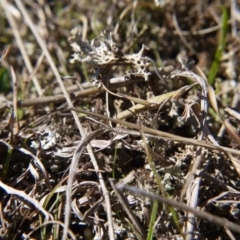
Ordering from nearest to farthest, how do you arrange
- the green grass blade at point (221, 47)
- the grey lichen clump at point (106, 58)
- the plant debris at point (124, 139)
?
the plant debris at point (124, 139)
the grey lichen clump at point (106, 58)
the green grass blade at point (221, 47)

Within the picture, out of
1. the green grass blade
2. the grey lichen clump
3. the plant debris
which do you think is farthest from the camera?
the green grass blade

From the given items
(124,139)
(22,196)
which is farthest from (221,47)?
(22,196)

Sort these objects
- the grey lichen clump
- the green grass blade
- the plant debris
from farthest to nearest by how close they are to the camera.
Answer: the green grass blade
the grey lichen clump
the plant debris

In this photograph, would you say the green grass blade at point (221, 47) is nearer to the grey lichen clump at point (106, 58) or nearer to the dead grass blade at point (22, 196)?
the grey lichen clump at point (106, 58)

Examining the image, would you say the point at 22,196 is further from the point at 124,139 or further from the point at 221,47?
the point at 221,47

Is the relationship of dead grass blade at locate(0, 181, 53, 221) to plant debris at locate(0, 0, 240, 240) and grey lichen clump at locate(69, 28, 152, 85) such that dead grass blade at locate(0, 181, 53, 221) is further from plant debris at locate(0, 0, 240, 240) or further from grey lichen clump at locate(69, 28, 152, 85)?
grey lichen clump at locate(69, 28, 152, 85)

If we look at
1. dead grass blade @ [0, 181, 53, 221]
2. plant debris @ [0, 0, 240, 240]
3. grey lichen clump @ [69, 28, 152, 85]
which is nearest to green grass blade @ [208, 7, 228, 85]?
plant debris @ [0, 0, 240, 240]

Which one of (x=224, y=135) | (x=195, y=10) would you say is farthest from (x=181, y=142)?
(x=195, y=10)

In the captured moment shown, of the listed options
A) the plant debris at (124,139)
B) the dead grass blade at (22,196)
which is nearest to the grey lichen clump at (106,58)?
the plant debris at (124,139)
